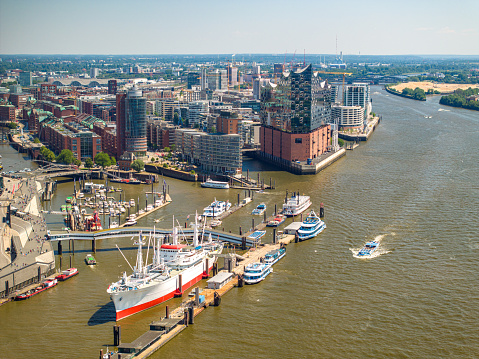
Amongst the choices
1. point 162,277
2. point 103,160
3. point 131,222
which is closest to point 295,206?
point 131,222

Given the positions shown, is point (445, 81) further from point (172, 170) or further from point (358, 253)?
point (358, 253)

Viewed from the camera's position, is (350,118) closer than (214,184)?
No

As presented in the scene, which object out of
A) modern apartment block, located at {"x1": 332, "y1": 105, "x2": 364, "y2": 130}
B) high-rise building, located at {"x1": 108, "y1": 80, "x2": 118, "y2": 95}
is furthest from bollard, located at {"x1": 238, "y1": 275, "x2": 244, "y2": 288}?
high-rise building, located at {"x1": 108, "y1": 80, "x2": 118, "y2": 95}

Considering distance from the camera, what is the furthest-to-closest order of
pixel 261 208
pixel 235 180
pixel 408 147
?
pixel 408 147
pixel 235 180
pixel 261 208

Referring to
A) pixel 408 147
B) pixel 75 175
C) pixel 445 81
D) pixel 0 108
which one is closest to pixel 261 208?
pixel 75 175

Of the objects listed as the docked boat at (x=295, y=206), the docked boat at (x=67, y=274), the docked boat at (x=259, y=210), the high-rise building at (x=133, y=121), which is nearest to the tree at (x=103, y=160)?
the high-rise building at (x=133, y=121)

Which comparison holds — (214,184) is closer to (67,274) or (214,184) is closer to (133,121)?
(133,121)
